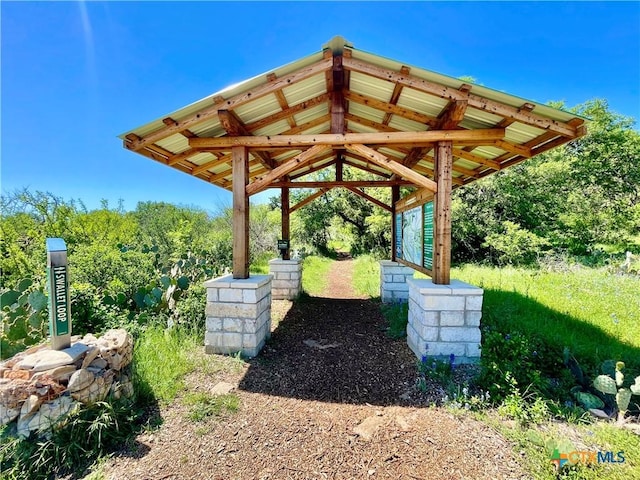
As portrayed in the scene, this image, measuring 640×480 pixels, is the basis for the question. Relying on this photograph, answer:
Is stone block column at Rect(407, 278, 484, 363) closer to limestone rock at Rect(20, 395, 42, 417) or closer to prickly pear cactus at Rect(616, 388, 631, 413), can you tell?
prickly pear cactus at Rect(616, 388, 631, 413)

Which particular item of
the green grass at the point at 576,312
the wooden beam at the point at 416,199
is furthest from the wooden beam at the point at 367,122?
the green grass at the point at 576,312

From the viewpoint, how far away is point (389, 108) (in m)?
Answer: 4.16

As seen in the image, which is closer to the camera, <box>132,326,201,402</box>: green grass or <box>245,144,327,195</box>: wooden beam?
<box>132,326,201,402</box>: green grass

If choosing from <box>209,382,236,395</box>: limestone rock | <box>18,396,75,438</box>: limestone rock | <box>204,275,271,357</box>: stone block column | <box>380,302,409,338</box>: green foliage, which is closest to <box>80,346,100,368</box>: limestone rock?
<box>18,396,75,438</box>: limestone rock

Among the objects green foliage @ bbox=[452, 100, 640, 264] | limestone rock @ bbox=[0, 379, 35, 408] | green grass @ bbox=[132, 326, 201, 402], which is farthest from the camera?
green foliage @ bbox=[452, 100, 640, 264]

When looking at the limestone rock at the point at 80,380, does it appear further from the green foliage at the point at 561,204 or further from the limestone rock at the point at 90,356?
the green foliage at the point at 561,204

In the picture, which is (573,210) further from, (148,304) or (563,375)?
(148,304)

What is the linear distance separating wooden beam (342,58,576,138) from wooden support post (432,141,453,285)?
0.75 m

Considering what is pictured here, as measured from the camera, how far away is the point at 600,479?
1.90m

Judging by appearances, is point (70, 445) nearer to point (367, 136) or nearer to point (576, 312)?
point (367, 136)

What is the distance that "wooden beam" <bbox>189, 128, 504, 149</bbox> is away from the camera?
3760 mm

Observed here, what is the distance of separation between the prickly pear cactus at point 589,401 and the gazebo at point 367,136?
0.99 meters

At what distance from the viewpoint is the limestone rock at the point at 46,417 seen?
2.11 metres

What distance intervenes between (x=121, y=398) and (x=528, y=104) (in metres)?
5.25
